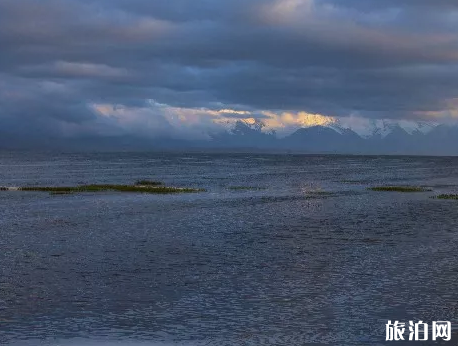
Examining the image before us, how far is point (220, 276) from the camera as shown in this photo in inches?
1335

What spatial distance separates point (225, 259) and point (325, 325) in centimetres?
1495

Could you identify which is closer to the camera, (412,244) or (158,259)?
(158,259)

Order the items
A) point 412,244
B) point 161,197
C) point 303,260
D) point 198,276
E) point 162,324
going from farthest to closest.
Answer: point 161,197 → point 412,244 → point 303,260 → point 198,276 → point 162,324

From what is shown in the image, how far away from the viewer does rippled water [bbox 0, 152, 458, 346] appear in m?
24.3

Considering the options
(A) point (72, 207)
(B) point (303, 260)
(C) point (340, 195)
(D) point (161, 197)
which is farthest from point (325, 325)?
(C) point (340, 195)

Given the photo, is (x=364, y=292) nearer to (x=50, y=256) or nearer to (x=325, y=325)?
(x=325, y=325)

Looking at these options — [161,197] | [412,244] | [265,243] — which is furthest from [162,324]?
[161,197]

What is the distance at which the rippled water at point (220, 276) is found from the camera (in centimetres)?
2427

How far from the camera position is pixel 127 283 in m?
32.1

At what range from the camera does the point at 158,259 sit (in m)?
39.2

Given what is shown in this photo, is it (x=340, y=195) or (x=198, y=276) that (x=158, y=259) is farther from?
(x=340, y=195)

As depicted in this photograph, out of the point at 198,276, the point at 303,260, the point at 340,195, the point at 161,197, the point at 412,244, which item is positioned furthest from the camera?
the point at 340,195

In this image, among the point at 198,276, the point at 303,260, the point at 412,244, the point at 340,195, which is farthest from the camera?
the point at 340,195

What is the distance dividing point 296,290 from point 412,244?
59.0ft
